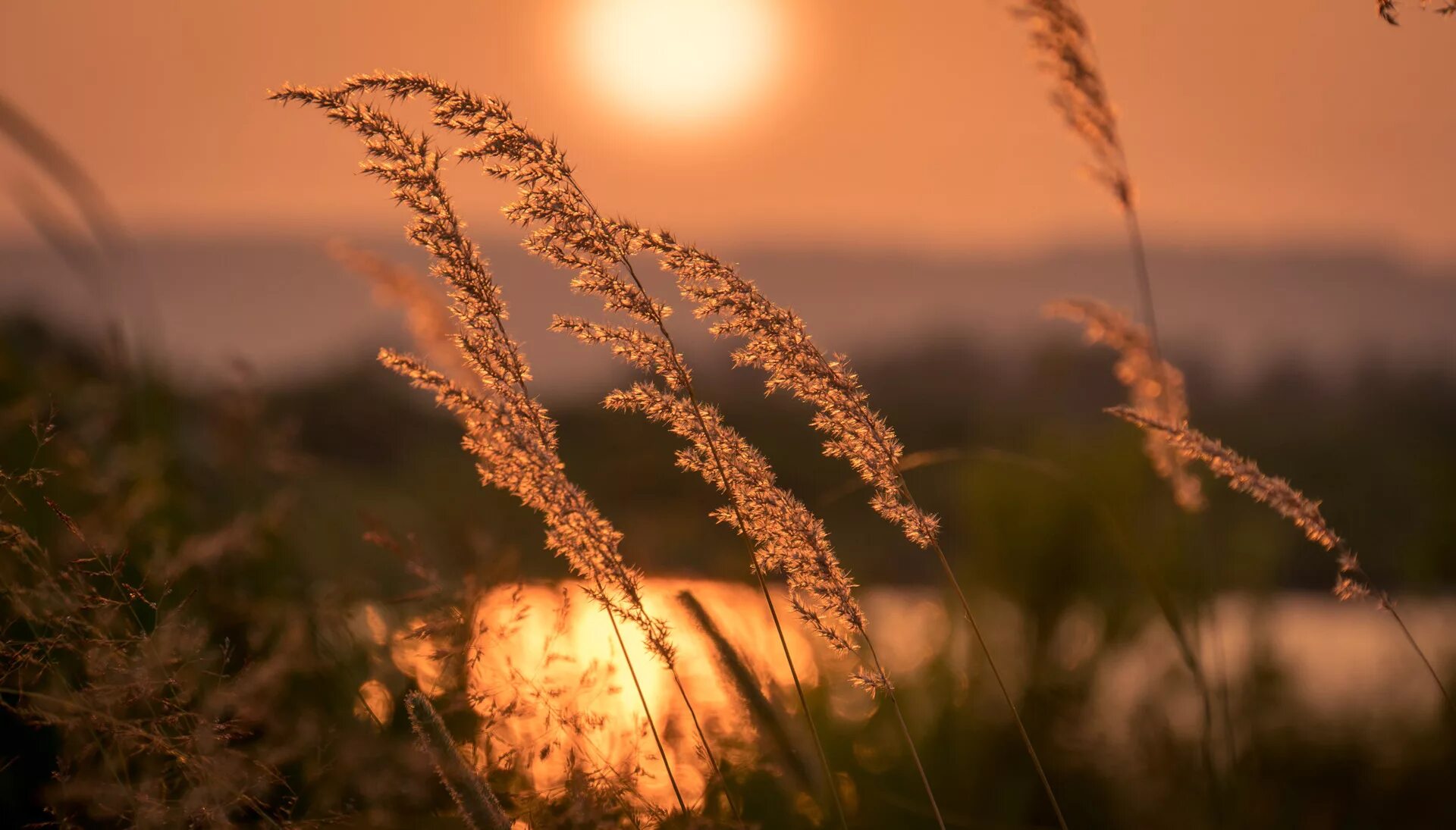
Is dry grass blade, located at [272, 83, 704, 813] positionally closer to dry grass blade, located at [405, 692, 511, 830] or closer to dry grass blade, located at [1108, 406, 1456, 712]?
dry grass blade, located at [405, 692, 511, 830]

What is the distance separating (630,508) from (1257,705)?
31.9 feet

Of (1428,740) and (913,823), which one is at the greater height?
(1428,740)

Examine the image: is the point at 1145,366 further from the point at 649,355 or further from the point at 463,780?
the point at 463,780

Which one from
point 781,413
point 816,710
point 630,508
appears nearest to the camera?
point 816,710

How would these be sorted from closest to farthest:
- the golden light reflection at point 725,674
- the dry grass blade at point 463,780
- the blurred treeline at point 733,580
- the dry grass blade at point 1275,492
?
1. the dry grass blade at point 463,780
2. the dry grass blade at point 1275,492
3. the golden light reflection at point 725,674
4. the blurred treeline at point 733,580

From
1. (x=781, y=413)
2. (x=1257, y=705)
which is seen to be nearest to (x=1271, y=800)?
(x=1257, y=705)

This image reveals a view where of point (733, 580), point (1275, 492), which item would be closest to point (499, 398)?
point (1275, 492)

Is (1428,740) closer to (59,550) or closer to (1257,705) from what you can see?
(1257,705)

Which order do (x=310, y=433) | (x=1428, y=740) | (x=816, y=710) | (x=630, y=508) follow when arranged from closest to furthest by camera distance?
(x=816, y=710) < (x=1428, y=740) < (x=630, y=508) < (x=310, y=433)

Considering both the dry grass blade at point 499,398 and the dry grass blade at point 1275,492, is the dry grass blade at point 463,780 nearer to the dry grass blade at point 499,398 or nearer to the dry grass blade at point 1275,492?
the dry grass blade at point 499,398

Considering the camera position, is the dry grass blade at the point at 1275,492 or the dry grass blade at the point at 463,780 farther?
the dry grass blade at the point at 1275,492

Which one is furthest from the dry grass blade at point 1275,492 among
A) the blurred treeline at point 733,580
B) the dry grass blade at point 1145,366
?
the dry grass blade at point 1145,366

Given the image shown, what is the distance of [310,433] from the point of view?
656 inches

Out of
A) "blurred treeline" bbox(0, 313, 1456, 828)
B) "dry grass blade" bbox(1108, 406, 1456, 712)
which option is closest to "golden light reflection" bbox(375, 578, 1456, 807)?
"blurred treeline" bbox(0, 313, 1456, 828)
